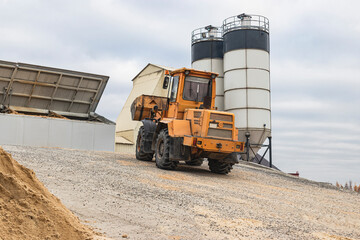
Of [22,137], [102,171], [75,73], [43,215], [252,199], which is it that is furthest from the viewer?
[75,73]

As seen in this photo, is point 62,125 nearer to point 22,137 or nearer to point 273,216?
point 22,137

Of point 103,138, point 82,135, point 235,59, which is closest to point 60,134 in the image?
point 82,135

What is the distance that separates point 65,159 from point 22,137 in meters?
8.47

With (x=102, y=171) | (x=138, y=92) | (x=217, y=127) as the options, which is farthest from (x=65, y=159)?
(x=138, y=92)

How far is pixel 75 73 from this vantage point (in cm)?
2127

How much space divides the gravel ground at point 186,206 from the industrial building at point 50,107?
8.94 meters

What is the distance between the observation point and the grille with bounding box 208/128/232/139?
12113 mm

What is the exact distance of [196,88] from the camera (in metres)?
13.1

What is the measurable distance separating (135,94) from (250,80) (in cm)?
996

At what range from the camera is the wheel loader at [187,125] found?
12.1 meters

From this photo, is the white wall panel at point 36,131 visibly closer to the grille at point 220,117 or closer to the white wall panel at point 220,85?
the white wall panel at point 220,85

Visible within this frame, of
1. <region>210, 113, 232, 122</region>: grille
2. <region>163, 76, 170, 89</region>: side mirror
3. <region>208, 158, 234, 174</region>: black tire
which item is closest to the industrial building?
<region>163, 76, 170, 89</region>: side mirror

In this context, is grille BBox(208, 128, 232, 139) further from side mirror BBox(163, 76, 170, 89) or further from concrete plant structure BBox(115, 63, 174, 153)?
concrete plant structure BBox(115, 63, 174, 153)

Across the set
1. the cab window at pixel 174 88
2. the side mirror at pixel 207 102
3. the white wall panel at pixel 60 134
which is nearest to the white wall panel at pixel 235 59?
the white wall panel at pixel 60 134
